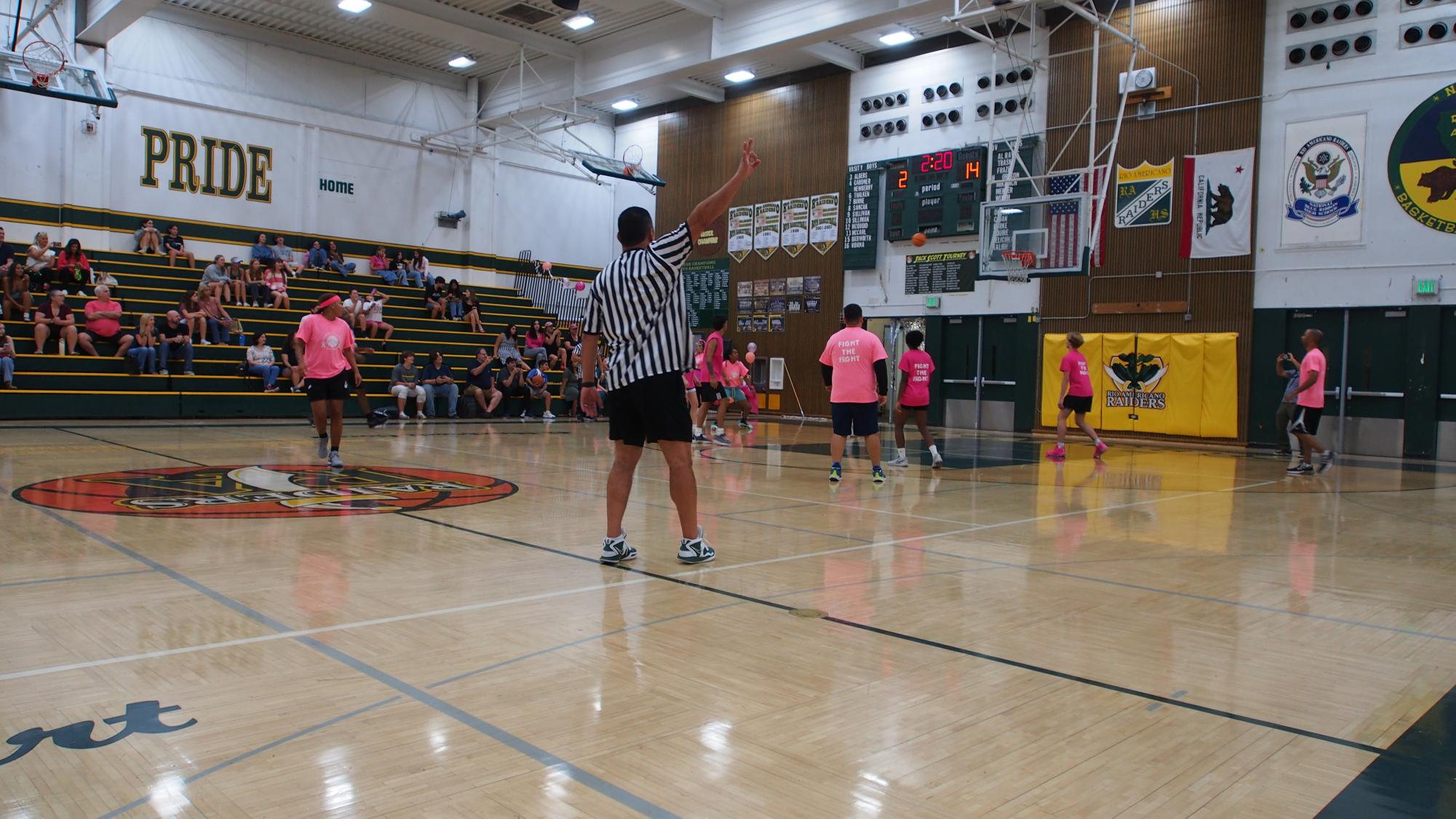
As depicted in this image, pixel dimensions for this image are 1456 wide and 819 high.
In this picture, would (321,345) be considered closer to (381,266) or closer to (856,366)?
(856,366)

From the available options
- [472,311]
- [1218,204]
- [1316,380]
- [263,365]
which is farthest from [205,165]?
[1316,380]

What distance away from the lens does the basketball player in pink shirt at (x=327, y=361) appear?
912 cm

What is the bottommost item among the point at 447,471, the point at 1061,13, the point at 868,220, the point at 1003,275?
the point at 447,471

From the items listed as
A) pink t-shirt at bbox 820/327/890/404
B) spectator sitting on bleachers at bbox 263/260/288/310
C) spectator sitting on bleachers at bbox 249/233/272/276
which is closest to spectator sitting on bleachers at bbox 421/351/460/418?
spectator sitting on bleachers at bbox 263/260/288/310

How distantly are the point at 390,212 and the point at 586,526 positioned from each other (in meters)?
20.4

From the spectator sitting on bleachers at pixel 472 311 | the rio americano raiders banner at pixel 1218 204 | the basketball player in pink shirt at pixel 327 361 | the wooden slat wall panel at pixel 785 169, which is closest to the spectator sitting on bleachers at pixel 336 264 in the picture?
the spectator sitting on bleachers at pixel 472 311

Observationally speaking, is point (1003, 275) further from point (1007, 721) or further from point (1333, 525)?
point (1007, 721)

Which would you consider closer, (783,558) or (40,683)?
(40,683)

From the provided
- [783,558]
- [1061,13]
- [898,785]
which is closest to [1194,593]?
[783,558]

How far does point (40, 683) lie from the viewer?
2898mm

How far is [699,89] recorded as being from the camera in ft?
80.3

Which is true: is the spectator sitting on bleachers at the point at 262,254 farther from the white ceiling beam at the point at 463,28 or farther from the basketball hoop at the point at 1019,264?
the basketball hoop at the point at 1019,264

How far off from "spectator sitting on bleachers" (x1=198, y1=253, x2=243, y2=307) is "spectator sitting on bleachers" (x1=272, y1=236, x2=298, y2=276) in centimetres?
163

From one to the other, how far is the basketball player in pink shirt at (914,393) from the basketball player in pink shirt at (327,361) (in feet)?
19.5
